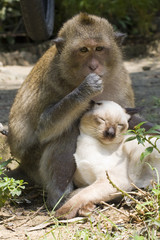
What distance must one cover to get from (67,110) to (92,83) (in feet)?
A: 1.44

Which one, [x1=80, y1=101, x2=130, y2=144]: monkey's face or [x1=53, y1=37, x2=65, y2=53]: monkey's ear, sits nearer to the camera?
[x1=80, y1=101, x2=130, y2=144]: monkey's face

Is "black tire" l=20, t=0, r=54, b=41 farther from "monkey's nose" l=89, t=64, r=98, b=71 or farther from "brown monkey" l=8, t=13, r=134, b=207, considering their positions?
"monkey's nose" l=89, t=64, r=98, b=71

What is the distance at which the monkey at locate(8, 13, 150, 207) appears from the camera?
14.6 ft

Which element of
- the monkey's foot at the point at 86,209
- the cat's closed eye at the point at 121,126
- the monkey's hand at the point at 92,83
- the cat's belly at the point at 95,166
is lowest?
the monkey's foot at the point at 86,209

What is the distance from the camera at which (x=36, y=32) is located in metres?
7.04

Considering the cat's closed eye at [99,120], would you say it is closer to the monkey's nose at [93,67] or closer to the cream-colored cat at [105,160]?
the cream-colored cat at [105,160]

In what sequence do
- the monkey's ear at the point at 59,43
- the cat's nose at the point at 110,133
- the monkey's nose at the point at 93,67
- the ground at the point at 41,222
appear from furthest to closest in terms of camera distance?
the monkey's ear at the point at 59,43
the monkey's nose at the point at 93,67
the cat's nose at the point at 110,133
the ground at the point at 41,222

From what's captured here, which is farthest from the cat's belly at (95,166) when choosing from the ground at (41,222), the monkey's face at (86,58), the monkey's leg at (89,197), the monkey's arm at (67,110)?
the monkey's face at (86,58)

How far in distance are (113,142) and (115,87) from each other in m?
1.02

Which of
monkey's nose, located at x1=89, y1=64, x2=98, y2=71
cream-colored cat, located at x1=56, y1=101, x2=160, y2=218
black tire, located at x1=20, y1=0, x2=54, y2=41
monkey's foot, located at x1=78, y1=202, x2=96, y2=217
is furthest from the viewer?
black tire, located at x1=20, y1=0, x2=54, y2=41

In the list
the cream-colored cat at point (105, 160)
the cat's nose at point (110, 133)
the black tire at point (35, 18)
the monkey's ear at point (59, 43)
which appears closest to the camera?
the cream-colored cat at point (105, 160)

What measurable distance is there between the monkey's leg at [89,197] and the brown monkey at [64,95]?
0.43m

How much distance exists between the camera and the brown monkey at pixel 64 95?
14.6ft

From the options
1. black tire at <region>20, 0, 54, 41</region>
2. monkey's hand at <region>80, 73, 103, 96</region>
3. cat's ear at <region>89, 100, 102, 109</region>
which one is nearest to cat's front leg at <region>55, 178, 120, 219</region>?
cat's ear at <region>89, 100, 102, 109</region>
